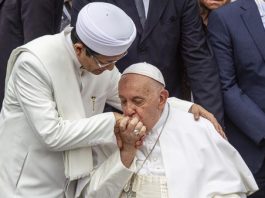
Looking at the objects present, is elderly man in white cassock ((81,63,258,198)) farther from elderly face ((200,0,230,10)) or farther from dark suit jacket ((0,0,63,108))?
elderly face ((200,0,230,10))

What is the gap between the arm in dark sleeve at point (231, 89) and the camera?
15.3 ft

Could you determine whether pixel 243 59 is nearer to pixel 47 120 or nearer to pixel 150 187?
pixel 150 187

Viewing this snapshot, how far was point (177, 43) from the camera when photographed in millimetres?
4715

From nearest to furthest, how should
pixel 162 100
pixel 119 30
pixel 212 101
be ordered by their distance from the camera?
pixel 119 30 < pixel 162 100 < pixel 212 101

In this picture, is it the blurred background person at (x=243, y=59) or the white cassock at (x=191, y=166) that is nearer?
the white cassock at (x=191, y=166)

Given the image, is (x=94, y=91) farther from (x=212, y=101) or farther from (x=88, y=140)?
(x=212, y=101)

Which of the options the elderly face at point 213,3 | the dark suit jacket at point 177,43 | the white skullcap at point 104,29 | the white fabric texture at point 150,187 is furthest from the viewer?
the elderly face at point 213,3

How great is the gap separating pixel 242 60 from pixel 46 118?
1.67 m

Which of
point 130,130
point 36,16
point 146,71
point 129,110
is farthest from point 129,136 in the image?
point 36,16

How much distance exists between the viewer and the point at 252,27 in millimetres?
4652

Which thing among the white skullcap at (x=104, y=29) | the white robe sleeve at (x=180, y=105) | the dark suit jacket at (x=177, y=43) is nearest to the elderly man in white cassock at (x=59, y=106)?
the white skullcap at (x=104, y=29)

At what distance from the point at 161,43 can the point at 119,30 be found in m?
1.06

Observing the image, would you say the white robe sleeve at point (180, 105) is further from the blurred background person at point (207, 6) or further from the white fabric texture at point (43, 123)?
the blurred background person at point (207, 6)

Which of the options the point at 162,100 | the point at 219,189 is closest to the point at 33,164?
the point at 162,100
